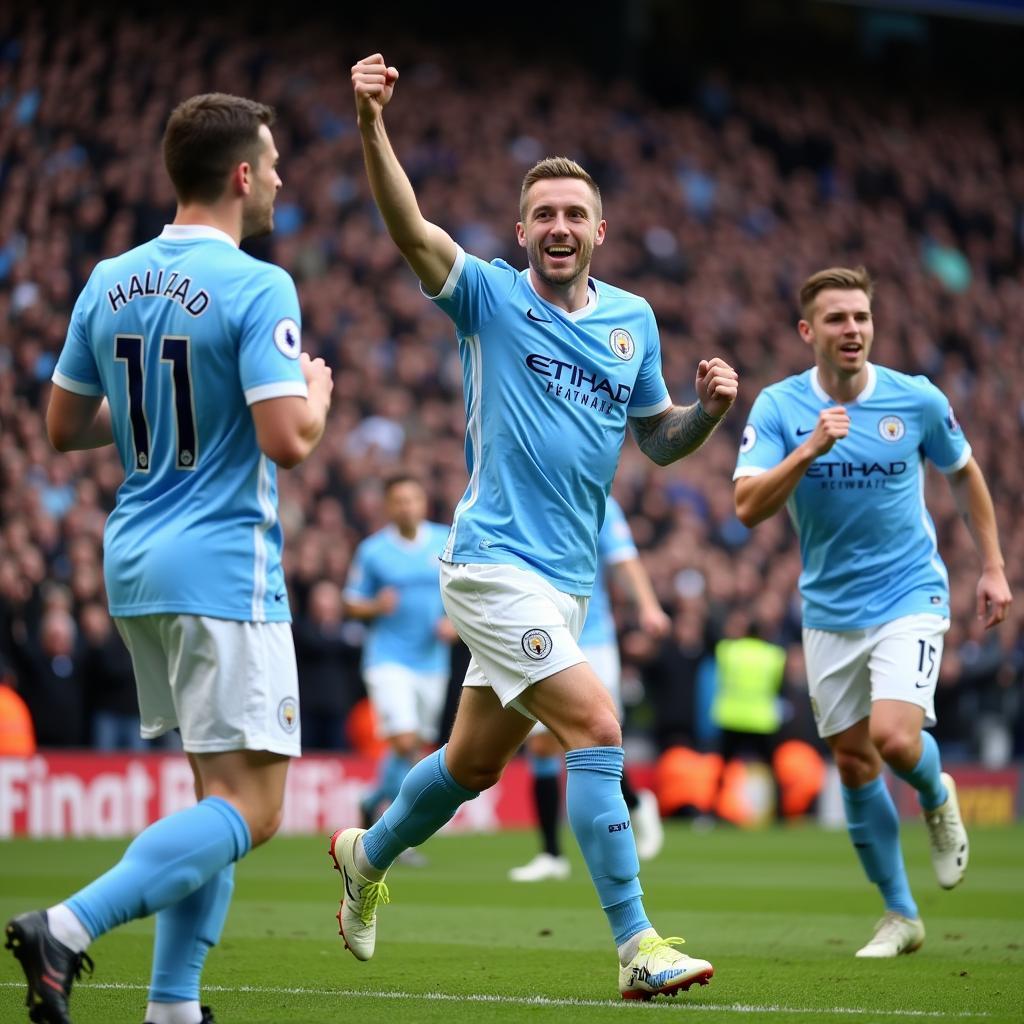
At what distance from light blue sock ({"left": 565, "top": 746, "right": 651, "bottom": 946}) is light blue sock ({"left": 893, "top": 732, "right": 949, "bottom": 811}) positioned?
197 centimetres

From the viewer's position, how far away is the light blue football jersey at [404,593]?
43.4ft

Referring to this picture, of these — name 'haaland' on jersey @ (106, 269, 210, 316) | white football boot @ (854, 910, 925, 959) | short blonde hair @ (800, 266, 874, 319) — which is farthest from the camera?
short blonde hair @ (800, 266, 874, 319)

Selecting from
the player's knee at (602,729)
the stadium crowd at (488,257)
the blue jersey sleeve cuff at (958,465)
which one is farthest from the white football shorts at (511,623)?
the stadium crowd at (488,257)

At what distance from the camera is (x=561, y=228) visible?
242 inches

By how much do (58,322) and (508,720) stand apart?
12.6 m

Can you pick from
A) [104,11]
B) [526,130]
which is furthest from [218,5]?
[526,130]

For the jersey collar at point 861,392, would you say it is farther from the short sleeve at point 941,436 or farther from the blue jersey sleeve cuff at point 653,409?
the blue jersey sleeve cuff at point 653,409

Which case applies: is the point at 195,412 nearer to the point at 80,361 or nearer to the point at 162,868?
the point at 80,361

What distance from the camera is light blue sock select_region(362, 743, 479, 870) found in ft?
20.9

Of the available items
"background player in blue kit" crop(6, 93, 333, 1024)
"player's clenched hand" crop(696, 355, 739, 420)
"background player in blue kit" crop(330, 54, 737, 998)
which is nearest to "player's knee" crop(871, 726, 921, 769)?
"background player in blue kit" crop(330, 54, 737, 998)

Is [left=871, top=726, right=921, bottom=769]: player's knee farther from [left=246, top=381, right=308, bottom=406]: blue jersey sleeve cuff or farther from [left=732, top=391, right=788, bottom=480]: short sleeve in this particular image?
[left=246, top=381, right=308, bottom=406]: blue jersey sleeve cuff

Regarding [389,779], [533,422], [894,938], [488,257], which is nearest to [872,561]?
[894,938]

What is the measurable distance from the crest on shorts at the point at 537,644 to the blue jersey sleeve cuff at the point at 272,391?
1.48 m

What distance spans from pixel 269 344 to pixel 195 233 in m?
0.41
